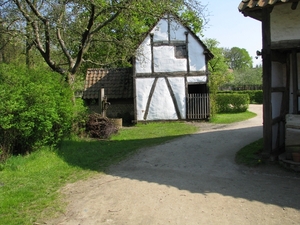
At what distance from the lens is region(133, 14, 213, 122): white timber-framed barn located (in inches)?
717

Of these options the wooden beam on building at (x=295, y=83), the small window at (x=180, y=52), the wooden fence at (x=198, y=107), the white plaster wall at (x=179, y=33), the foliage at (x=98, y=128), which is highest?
the white plaster wall at (x=179, y=33)

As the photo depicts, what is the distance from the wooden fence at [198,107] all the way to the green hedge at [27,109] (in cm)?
1027

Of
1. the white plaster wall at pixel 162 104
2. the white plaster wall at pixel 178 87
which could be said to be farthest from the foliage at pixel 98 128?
the white plaster wall at pixel 178 87

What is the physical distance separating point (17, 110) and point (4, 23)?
15.8ft

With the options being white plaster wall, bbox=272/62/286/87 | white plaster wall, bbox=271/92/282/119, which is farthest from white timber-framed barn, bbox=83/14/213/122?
white plaster wall, bbox=271/92/282/119

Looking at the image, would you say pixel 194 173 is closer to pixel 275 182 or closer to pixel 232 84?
pixel 275 182

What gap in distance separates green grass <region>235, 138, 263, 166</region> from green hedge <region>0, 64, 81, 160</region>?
5.22m

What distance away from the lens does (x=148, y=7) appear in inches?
476

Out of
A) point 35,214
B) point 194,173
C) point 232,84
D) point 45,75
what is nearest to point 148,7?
point 45,75

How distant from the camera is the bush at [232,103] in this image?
983 inches

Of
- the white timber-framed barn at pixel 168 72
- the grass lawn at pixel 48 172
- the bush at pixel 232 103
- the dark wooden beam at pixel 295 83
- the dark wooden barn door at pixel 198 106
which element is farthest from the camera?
the bush at pixel 232 103

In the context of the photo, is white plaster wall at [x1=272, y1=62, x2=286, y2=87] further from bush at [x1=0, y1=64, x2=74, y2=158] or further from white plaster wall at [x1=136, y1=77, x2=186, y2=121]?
white plaster wall at [x1=136, y1=77, x2=186, y2=121]

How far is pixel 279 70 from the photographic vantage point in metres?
8.20

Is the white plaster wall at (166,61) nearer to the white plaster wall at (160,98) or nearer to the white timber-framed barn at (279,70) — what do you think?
the white plaster wall at (160,98)
